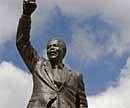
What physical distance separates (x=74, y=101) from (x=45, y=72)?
964 mm

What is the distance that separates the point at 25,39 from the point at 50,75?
1.04 metres

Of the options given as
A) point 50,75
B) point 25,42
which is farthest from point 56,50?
point 25,42

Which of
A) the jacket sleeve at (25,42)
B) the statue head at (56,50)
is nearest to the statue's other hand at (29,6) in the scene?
the jacket sleeve at (25,42)

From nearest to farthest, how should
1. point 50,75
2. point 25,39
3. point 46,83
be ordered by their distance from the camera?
point 46,83, point 50,75, point 25,39

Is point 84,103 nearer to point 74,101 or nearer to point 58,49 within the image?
point 74,101

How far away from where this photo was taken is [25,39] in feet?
50.4

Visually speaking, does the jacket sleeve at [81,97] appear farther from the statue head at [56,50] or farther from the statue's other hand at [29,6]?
the statue's other hand at [29,6]

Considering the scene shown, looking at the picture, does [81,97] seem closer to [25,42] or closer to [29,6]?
[25,42]

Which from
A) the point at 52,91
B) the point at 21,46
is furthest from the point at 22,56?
the point at 52,91

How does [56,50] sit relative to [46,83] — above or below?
above

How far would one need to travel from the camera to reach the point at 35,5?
15.2 metres

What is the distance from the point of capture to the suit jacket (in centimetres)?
1482

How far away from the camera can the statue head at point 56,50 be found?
50.5 ft

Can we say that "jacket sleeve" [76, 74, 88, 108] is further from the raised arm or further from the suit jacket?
the raised arm
